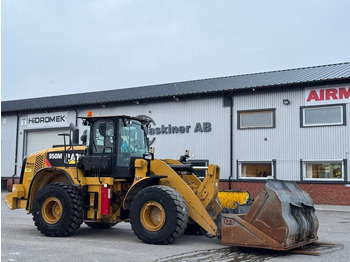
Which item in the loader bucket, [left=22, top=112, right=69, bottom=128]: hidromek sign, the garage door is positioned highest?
[left=22, top=112, right=69, bottom=128]: hidromek sign

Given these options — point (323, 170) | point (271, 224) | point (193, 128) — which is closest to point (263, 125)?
point (323, 170)

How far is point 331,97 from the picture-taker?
21.4 metres

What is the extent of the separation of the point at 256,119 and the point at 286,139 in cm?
191

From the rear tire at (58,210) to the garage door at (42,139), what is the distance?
20.1m

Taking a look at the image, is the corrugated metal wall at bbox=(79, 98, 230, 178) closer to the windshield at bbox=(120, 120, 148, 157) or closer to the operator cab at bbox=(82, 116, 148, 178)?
the windshield at bbox=(120, 120, 148, 157)

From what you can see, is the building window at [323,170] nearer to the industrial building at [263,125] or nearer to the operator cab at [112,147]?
the industrial building at [263,125]

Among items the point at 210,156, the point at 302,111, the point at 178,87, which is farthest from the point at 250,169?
the point at 178,87


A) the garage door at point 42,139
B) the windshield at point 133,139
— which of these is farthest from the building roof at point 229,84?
the windshield at point 133,139

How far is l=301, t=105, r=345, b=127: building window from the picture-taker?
69.6 ft

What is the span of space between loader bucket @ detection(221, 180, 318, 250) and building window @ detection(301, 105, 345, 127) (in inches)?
507

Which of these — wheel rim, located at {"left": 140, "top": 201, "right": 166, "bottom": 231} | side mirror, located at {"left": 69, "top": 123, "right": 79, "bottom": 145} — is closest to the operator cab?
side mirror, located at {"left": 69, "top": 123, "right": 79, "bottom": 145}

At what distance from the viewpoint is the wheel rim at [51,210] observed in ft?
35.8

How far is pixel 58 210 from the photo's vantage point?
11008 millimetres

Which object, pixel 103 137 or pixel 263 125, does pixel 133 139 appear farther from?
pixel 263 125
